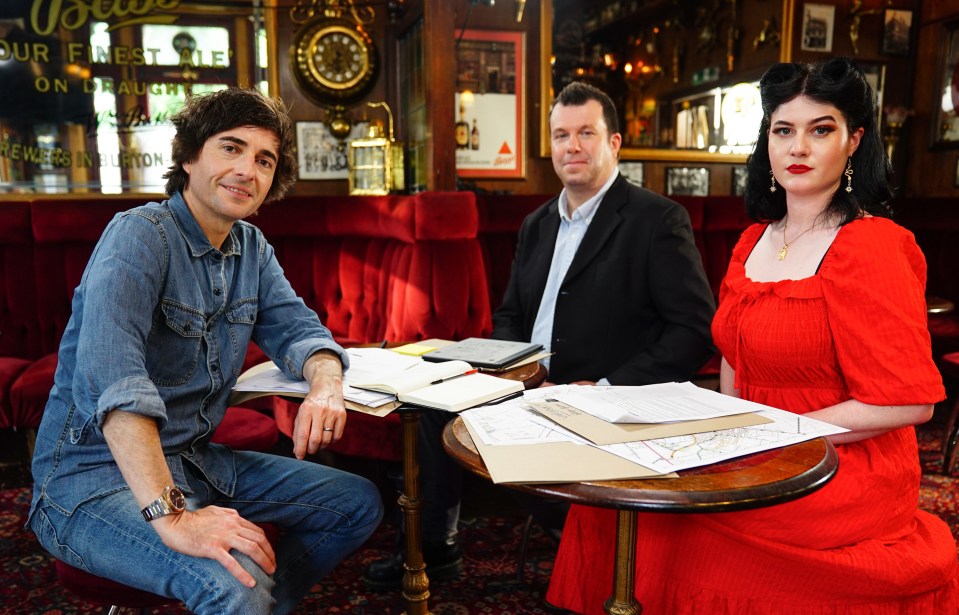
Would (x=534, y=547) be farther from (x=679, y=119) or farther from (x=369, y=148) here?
(x=679, y=119)

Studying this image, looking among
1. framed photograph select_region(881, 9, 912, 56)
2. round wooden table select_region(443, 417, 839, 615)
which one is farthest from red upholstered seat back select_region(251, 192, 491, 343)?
framed photograph select_region(881, 9, 912, 56)

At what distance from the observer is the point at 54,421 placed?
53.5 inches

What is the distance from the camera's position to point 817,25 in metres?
5.18

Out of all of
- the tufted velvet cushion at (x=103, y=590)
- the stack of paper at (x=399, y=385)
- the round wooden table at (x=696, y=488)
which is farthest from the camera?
the stack of paper at (x=399, y=385)

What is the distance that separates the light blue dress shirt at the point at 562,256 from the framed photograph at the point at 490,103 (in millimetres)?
2333

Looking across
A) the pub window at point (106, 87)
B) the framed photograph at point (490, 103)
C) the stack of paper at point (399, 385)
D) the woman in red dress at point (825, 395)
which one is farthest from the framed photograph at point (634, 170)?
the stack of paper at point (399, 385)

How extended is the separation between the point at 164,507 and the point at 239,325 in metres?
0.52

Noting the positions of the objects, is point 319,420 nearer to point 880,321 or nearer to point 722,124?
point 880,321

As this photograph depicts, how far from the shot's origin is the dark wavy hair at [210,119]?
1.51 m

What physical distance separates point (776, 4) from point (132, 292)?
5177mm

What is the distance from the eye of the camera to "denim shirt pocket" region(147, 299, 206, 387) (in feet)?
4.63

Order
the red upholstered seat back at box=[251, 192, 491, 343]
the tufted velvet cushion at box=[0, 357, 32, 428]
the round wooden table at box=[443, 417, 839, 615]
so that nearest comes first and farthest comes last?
the round wooden table at box=[443, 417, 839, 615] → the tufted velvet cushion at box=[0, 357, 32, 428] → the red upholstered seat back at box=[251, 192, 491, 343]

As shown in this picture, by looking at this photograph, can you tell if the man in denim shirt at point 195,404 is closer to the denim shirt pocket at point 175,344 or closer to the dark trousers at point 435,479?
the denim shirt pocket at point 175,344

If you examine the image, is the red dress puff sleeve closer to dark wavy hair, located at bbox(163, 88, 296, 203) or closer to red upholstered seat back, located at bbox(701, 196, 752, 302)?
dark wavy hair, located at bbox(163, 88, 296, 203)
